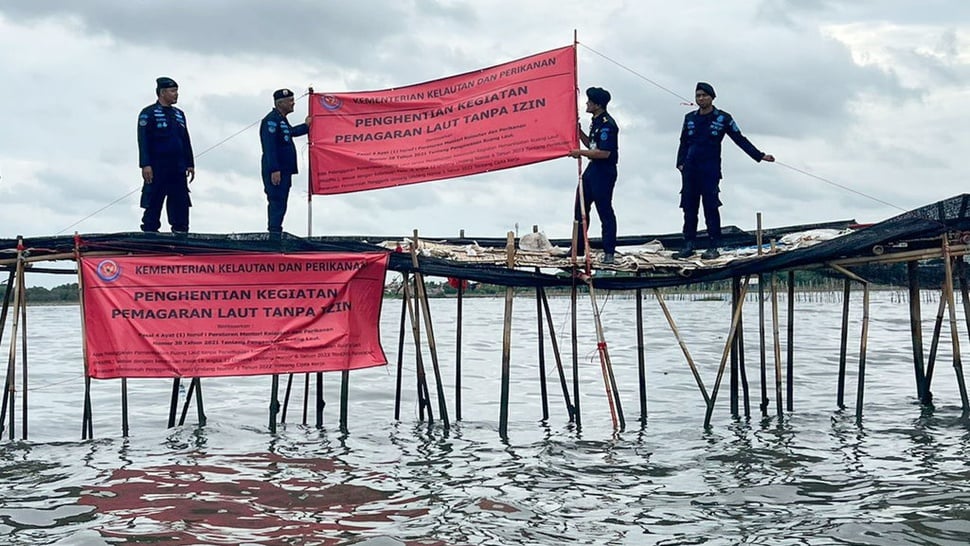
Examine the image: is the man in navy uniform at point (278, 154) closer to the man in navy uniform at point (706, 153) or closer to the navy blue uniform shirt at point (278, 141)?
the navy blue uniform shirt at point (278, 141)

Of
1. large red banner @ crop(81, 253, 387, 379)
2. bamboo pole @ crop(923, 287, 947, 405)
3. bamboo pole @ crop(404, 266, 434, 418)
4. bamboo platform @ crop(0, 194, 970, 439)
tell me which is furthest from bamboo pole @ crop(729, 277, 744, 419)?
large red banner @ crop(81, 253, 387, 379)

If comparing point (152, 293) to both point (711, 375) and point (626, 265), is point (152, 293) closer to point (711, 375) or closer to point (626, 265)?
point (626, 265)

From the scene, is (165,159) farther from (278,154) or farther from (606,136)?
(606,136)

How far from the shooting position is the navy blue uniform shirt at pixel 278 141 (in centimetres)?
1471

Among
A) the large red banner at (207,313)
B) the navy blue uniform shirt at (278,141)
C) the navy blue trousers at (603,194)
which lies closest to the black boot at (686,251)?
the navy blue trousers at (603,194)

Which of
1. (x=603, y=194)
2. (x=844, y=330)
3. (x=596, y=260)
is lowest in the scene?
(x=844, y=330)

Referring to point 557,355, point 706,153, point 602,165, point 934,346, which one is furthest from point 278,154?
point 934,346

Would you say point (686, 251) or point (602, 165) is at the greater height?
point (602, 165)

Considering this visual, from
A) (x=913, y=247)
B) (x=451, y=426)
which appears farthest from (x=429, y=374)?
(x=913, y=247)

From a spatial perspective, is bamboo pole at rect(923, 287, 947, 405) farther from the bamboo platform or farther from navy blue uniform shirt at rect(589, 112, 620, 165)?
navy blue uniform shirt at rect(589, 112, 620, 165)

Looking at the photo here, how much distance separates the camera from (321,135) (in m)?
14.6

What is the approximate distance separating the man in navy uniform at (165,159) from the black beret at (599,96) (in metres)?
5.86

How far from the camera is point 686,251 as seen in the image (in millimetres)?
15172

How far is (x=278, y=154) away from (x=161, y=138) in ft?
5.37
